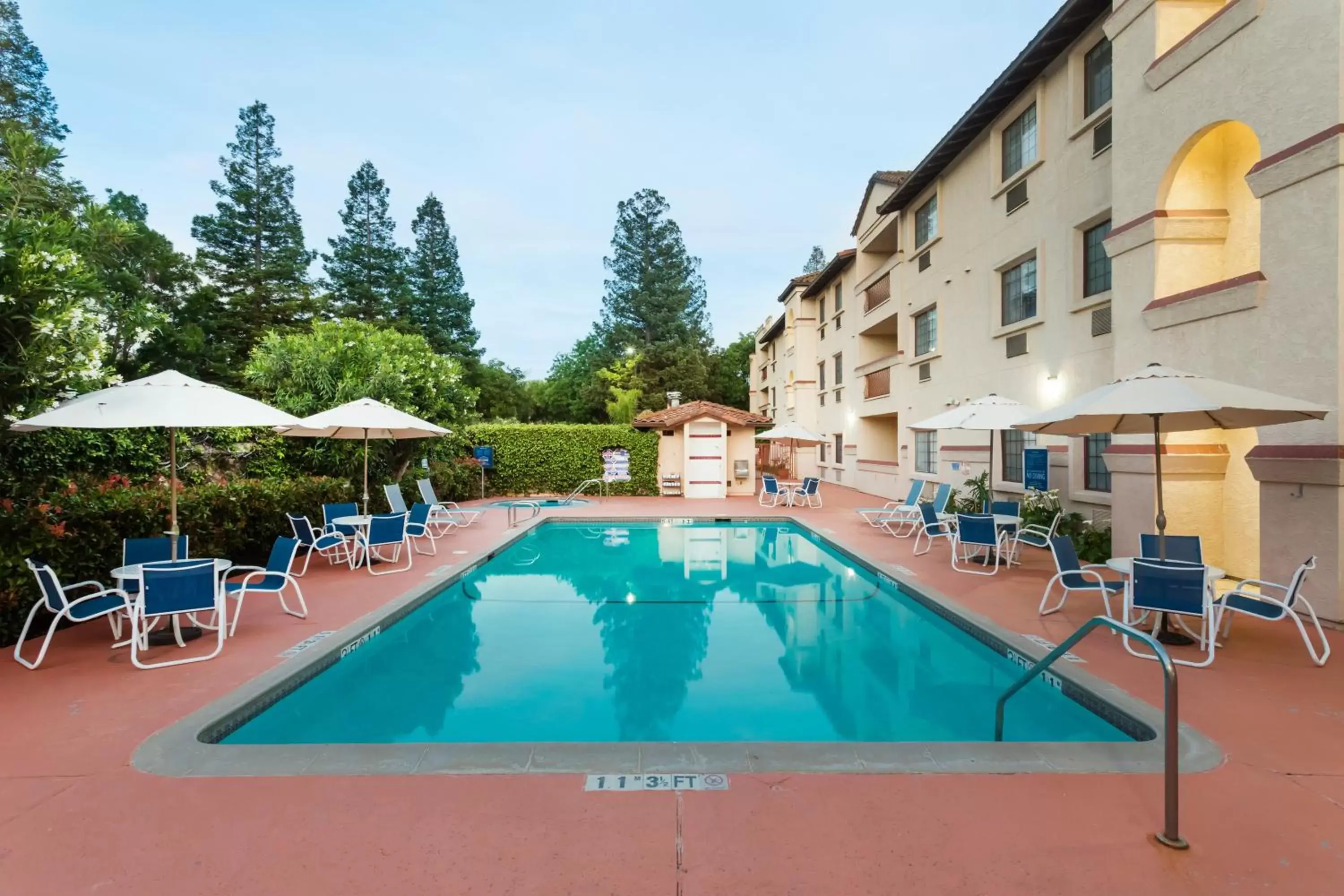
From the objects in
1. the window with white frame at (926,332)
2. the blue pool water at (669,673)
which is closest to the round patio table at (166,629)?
the blue pool water at (669,673)

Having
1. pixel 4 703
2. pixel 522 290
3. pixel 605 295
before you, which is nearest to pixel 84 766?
pixel 4 703

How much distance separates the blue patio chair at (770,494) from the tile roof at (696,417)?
7.16ft

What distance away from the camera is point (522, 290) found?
62.6 metres

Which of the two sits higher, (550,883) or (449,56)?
(449,56)

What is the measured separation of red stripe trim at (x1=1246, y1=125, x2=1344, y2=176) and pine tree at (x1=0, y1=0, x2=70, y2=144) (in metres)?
36.2

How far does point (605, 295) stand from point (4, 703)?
4455 cm

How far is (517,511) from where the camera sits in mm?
17156

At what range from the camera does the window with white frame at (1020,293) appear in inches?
510

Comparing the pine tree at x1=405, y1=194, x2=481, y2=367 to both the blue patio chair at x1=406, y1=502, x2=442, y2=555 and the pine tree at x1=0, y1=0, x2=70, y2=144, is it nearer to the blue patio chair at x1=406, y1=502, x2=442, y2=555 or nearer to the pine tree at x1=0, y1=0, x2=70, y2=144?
the pine tree at x1=0, y1=0, x2=70, y2=144

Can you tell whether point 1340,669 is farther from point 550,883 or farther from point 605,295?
point 605,295

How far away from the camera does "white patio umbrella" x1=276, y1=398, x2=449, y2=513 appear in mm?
9820

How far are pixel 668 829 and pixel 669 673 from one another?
309 centimetres

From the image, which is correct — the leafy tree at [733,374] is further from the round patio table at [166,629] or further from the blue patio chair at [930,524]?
the round patio table at [166,629]

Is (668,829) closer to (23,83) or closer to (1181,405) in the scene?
(1181,405)
